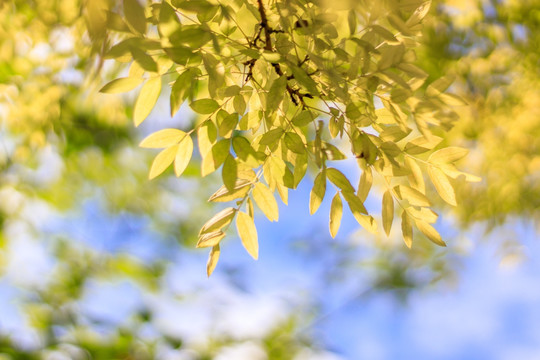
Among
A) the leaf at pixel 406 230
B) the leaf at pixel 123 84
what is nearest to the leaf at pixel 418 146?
the leaf at pixel 406 230

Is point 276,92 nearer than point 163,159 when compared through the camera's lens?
Yes

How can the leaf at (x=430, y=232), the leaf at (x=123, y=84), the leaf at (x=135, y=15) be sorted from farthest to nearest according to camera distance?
the leaf at (x=430, y=232) < the leaf at (x=123, y=84) < the leaf at (x=135, y=15)

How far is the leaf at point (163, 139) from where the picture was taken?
76 cm

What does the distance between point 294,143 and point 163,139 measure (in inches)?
9.5

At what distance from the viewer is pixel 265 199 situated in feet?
2.71

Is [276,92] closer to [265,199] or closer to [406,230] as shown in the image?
[265,199]

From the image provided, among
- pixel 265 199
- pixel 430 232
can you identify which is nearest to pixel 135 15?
pixel 265 199

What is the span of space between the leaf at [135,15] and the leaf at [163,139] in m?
0.22

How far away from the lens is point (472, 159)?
11.4 ft

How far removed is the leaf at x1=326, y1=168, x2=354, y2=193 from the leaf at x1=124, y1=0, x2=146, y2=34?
15.2 inches

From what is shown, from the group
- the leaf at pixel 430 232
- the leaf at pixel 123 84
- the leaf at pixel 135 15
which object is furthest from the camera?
the leaf at pixel 430 232

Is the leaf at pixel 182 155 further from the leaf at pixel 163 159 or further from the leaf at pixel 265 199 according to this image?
the leaf at pixel 265 199

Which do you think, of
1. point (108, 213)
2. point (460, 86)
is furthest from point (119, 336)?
point (460, 86)

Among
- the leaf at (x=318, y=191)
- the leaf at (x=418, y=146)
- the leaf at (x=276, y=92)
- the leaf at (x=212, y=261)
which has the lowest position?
the leaf at (x=212, y=261)
